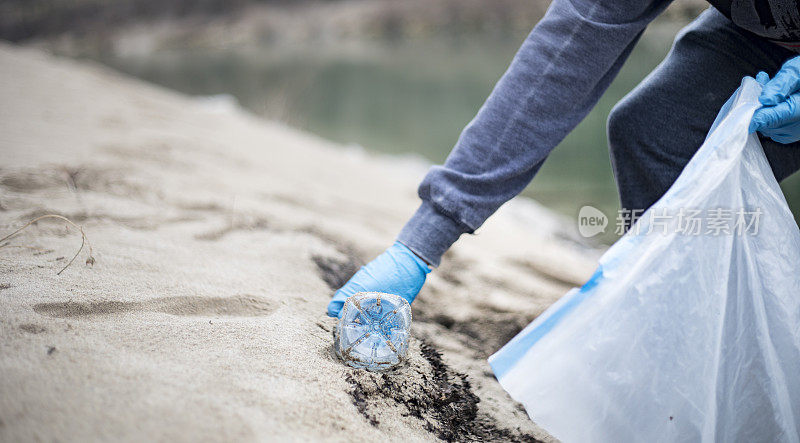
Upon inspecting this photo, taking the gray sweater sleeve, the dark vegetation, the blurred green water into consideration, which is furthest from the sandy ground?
the dark vegetation

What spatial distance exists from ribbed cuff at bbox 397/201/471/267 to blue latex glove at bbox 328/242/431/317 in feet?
0.06

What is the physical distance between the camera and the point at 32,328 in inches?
25.8

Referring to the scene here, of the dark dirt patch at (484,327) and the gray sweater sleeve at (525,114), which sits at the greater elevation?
the gray sweater sleeve at (525,114)

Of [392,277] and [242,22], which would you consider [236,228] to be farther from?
[242,22]

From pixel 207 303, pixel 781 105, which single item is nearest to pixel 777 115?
pixel 781 105

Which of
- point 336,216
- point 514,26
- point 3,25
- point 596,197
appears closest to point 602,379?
point 336,216

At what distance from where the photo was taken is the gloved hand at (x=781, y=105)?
80 cm

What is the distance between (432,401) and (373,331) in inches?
5.4

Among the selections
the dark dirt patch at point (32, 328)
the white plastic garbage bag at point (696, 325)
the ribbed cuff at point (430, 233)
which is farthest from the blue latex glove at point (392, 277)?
the dark dirt patch at point (32, 328)

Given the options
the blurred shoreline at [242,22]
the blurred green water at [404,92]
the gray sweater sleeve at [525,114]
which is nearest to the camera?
the gray sweater sleeve at [525,114]

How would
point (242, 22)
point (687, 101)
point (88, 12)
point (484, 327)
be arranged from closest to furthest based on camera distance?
point (687, 101)
point (484, 327)
point (242, 22)
point (88, 12)

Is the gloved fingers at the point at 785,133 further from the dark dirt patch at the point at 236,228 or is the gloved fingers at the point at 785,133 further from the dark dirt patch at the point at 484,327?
the dark dirt patch at the point at 236,228

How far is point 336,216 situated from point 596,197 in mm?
2584

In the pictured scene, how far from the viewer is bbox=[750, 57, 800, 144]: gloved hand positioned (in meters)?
0.80
